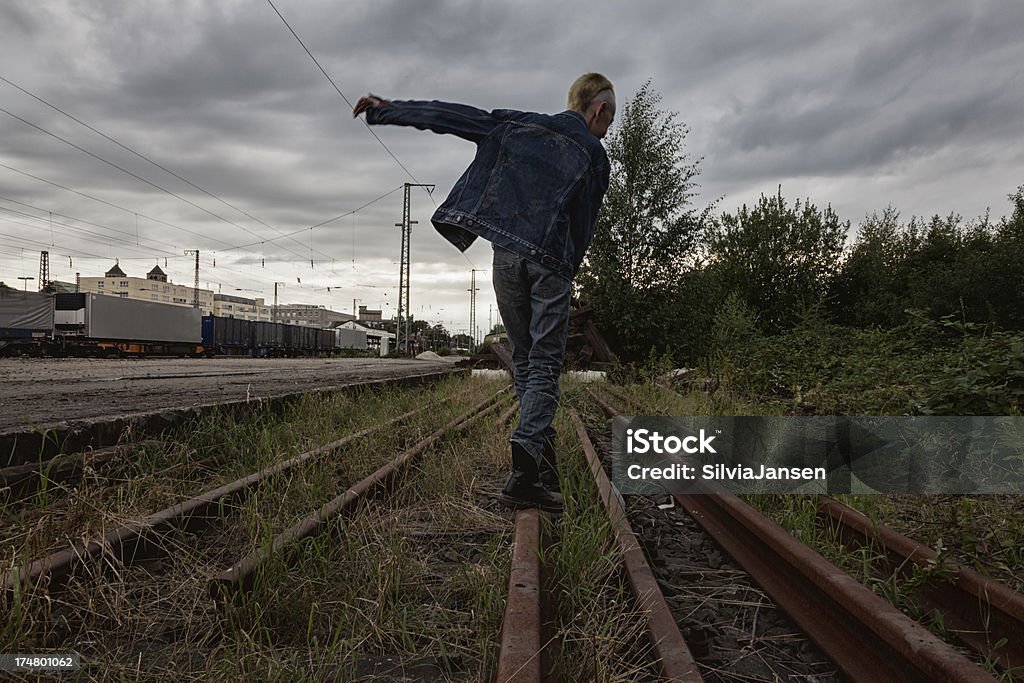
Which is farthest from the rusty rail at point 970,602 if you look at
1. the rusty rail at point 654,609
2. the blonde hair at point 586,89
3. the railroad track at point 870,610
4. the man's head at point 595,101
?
the blonde hair at point 586,89

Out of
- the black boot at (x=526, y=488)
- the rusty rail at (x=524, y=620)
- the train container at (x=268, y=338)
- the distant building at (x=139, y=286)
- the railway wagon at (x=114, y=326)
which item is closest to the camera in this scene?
the rusty rail at (x=524, y=620)

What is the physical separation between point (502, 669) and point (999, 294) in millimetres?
44933

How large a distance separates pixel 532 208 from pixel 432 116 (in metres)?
0.60

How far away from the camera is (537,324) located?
281 cm

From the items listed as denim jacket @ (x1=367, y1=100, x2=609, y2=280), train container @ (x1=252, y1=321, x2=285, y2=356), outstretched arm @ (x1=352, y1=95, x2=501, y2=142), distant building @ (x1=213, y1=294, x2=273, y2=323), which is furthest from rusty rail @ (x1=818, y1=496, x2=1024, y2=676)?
distant building @ (x1=213, y1=294, x2=273, y2=323)

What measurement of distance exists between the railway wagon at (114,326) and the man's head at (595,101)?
111ft

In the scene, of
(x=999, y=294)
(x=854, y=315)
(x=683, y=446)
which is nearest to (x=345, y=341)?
(x=854, y=315)

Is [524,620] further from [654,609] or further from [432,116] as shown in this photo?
[432,116]

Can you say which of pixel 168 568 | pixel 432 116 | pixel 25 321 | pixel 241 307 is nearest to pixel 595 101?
pixel 432 116

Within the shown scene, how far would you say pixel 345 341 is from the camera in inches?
2813

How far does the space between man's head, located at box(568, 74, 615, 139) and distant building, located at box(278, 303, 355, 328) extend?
135m

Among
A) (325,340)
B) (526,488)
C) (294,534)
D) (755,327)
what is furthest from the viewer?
(325,340)

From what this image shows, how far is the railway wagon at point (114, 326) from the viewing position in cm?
2998

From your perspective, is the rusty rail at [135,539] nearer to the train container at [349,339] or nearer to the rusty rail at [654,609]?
the rusty rail at [654,609]
